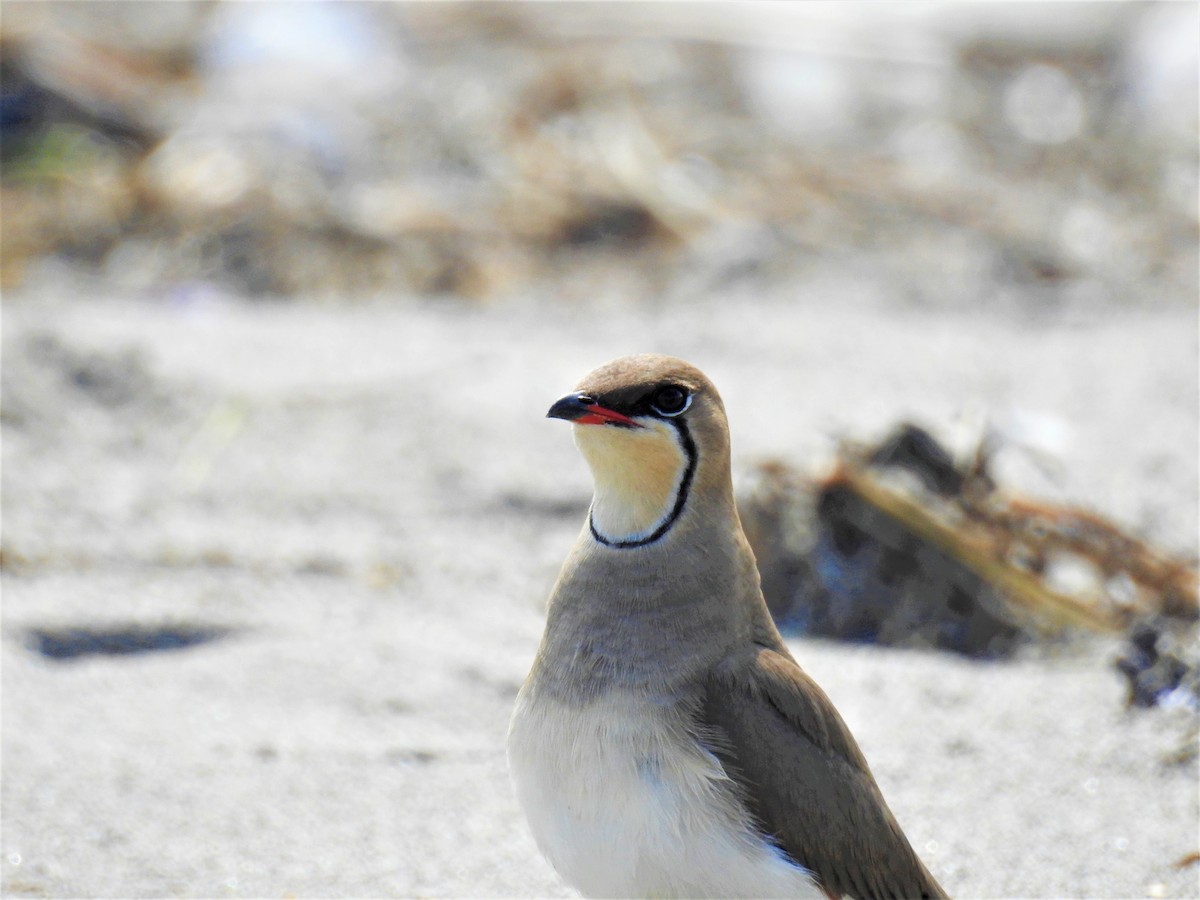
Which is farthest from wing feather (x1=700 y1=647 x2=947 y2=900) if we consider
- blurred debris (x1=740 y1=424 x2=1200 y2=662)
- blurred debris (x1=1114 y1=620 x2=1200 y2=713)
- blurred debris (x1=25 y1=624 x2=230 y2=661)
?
blurred debris (x1=25 y1=624 x2=230 y2=661)

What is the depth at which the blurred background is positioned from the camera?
327 cm

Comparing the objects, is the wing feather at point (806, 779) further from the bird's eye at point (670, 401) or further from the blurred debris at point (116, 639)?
the blurred debris at point (116, 639)

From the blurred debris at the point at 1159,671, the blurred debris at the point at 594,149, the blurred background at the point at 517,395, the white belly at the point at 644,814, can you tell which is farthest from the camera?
the blurred debris at the point at 594,149

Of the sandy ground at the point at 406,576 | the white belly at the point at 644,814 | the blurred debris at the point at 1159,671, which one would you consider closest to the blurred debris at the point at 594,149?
the sandy ground at the point at 406,576

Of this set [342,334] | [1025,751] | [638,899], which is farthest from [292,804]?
[342,334]

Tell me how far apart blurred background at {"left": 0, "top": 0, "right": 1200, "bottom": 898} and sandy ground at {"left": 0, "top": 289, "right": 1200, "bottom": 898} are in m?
0.02

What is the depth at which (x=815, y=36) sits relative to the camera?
10.5 meters

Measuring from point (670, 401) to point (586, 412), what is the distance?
0.53ft

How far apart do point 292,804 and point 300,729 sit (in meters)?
0.34

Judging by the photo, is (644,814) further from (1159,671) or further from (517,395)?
(517,395)

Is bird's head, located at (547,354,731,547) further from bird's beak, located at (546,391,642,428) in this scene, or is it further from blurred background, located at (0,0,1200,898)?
blurred background, located at (0,0,1200,898)

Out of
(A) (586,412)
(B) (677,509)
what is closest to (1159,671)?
(B) (677,509)

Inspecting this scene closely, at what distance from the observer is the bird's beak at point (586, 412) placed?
256 centimetres

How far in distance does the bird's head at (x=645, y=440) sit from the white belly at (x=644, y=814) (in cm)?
34
